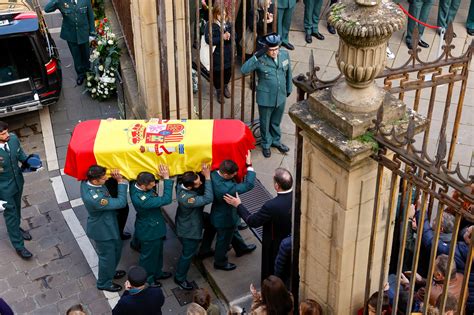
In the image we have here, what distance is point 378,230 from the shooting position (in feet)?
17.7

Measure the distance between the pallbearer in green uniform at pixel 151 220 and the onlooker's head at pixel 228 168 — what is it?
52 centimetres

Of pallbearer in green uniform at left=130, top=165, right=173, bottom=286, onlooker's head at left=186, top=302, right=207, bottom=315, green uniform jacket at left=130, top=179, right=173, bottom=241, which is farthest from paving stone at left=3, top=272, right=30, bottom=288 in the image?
onlooker's head at left=186, top=302, right=207, bottom=315

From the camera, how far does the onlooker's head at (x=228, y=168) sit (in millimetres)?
7062

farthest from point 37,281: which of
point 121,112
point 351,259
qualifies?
point 351,259

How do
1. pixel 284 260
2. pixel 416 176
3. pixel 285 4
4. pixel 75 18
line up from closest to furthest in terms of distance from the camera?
pixel 416 176
pixel 284 260
pixel 285 4
pixel 75 18

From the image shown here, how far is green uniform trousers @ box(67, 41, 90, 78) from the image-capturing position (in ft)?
37.9

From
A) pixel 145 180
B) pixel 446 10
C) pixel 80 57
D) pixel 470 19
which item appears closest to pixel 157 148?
pixel 145 180

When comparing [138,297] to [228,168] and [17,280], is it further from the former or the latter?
[17,280]

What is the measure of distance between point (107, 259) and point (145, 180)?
1.12 meters

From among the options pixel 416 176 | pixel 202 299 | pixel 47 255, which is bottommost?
pixel 47 255

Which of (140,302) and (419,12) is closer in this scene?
(140,302)

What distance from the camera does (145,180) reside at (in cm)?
701

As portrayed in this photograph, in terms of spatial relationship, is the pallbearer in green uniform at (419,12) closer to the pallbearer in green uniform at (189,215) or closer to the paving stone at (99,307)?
the pallbearer in green uniform at (189,215)

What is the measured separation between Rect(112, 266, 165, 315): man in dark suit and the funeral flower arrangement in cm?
504
